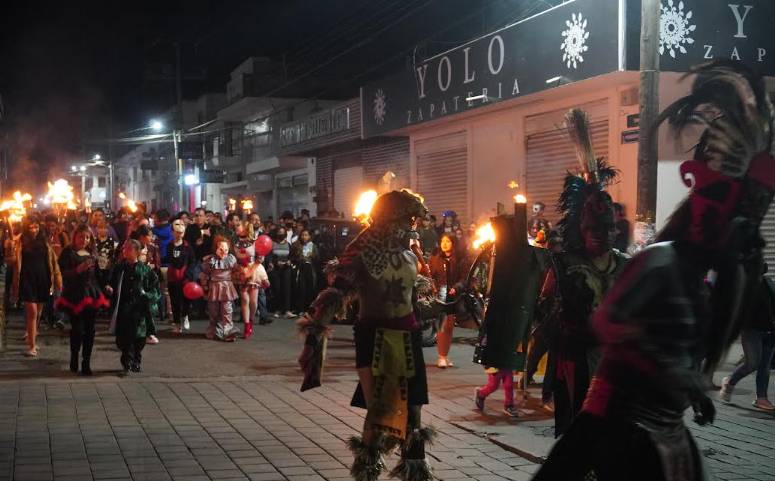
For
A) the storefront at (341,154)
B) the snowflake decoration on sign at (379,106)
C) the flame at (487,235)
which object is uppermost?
the snowflake decoration on sign at (379,106)

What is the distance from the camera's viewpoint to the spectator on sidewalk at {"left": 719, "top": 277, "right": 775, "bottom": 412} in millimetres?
8898

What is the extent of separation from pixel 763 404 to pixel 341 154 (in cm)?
2245

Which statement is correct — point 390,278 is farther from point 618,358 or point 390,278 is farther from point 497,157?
point 497,157

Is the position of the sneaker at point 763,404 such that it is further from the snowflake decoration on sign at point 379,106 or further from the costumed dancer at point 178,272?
the snowflake decoration on sign at point 379,106

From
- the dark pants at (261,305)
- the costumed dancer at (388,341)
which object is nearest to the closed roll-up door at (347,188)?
the dark pants at (261,305)

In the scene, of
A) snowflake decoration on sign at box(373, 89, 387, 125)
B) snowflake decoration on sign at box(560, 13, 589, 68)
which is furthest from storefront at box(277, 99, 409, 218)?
snowflake decoration on sign at box(560, 13, 589, 68)

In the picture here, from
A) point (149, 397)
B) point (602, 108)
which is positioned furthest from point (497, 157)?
point (149, 397)

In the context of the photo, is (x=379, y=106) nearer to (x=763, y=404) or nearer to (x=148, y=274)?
(x=148, y=274)

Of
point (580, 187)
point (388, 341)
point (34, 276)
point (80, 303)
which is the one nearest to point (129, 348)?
point (80, 303)

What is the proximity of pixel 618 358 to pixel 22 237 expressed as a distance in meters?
11.6

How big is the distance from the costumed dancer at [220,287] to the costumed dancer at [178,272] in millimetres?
1120

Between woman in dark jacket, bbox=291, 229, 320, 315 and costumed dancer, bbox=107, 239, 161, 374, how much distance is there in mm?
6511

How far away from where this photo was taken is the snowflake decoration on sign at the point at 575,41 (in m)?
14.8

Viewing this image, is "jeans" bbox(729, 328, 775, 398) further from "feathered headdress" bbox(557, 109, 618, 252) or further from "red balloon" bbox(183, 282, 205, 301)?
"red balloon" bbox(183, 282, 205, 301)
